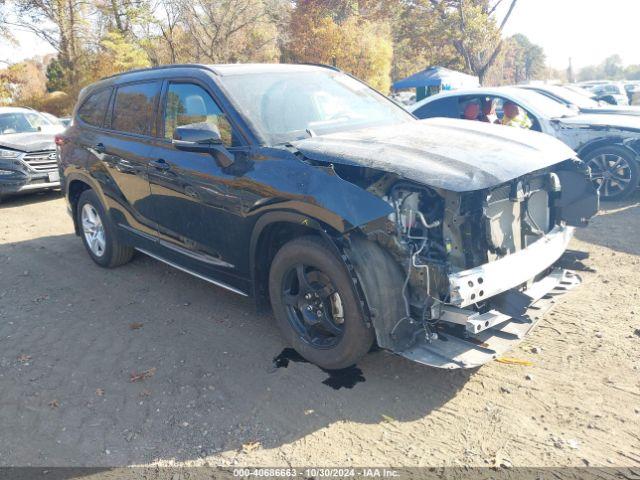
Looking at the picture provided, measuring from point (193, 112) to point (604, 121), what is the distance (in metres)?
6.65

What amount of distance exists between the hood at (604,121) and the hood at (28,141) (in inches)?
356

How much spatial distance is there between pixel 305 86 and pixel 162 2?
71.2ft

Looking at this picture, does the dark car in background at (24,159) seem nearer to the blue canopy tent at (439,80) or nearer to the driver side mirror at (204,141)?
the driver side mirror at (204,141)

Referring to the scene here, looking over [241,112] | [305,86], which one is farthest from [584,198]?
[241,112]

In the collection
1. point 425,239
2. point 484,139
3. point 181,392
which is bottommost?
point 181,392

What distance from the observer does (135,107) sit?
4.90 metres

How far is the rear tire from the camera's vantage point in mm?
5543

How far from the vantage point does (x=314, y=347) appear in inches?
140

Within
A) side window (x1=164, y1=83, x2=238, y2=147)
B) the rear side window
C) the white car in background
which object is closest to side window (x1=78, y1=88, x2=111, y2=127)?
side window (x1=164, y1=83, x2=238, y2=147)

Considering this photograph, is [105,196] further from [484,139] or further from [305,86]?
[484,139]

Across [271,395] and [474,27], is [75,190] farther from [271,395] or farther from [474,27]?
[474,27]

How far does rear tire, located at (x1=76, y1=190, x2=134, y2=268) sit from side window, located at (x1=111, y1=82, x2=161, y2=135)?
97cm

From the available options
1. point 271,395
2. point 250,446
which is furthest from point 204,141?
point 250,446

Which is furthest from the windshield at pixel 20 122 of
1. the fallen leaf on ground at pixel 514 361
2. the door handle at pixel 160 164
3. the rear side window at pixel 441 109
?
the fallen leaf on ground at pixel 514 361
